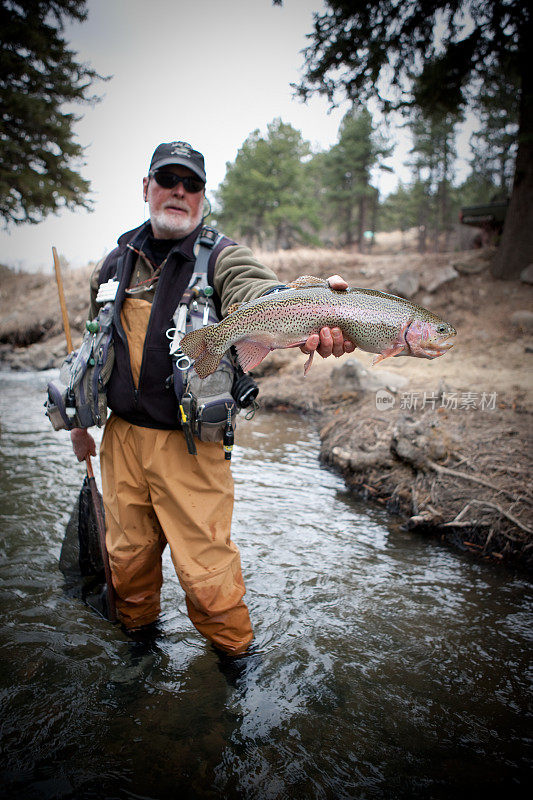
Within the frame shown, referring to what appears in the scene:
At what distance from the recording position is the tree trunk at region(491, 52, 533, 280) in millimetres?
11164

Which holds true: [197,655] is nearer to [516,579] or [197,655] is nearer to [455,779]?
[455,779]

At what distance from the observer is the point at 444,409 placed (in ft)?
23.8

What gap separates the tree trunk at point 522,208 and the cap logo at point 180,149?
37.3 ft

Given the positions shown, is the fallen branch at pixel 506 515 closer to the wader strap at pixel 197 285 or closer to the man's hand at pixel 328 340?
the man's hand at pixel 328 340

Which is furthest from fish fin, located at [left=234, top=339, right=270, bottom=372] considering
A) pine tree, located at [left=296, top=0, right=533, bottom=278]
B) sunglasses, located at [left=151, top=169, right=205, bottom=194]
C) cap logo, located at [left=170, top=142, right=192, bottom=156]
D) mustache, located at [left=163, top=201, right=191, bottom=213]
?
pine tree, located at [left=296, top=0, right=533, bottom=278]

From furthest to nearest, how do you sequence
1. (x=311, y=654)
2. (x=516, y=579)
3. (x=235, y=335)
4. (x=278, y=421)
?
1. (x=278, y=421)
2. (x=516, y=579)
3. (x=311, y=654)
4. (x=235, y=335)

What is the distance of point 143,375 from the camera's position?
2836mm

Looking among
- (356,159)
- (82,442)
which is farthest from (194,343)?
(356,159)

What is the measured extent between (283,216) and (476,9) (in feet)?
81.8

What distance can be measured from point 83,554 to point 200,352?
2.44 metres

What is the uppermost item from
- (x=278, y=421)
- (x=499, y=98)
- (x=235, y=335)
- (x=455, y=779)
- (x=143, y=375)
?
(x=499, y=98)

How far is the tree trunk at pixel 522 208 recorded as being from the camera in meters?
11.2

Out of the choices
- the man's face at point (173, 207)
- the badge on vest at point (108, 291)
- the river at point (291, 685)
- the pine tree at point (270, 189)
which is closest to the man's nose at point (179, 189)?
the man's face at point (173, 207)

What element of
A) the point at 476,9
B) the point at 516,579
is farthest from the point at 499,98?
the point at 516,579
